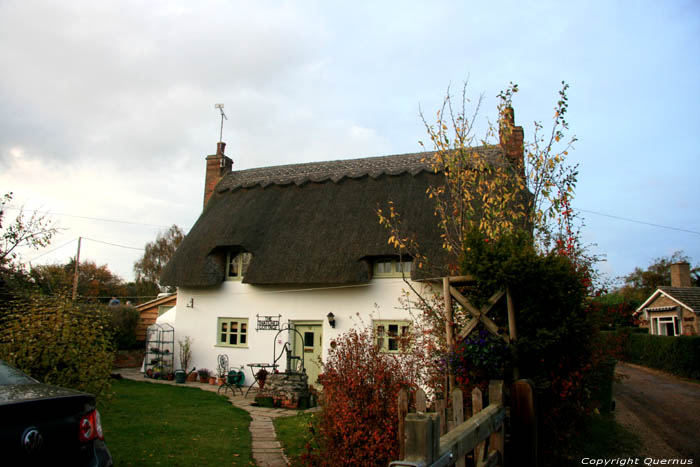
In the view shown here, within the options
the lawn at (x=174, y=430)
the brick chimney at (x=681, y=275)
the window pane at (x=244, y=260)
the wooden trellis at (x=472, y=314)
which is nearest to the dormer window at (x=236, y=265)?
the window pane at (x=244, y=260)

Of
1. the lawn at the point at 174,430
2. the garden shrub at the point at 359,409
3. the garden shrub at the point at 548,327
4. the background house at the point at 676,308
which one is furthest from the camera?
A: the background house at the point at 676,308

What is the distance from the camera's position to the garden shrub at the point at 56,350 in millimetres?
5918

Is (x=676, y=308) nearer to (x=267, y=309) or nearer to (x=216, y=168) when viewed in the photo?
(x=267, y=309)

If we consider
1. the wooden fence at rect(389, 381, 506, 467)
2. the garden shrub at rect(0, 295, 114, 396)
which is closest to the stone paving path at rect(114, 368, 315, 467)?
the garden shrub at rect(0, 295, 114, 396)

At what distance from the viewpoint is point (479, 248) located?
592cm

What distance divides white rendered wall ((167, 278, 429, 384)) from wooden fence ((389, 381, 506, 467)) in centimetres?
800

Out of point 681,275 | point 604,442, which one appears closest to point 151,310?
point 604,442

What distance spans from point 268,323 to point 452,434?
1211 centimetres

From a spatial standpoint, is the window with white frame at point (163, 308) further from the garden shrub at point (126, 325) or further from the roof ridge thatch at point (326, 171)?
Answer: the roof ridge thatch at point (326, 171)

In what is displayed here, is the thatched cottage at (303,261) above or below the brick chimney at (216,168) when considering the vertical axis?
below

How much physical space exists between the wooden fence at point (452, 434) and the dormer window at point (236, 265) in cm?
1167

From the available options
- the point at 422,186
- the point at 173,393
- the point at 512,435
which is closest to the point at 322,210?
the point at 422,186

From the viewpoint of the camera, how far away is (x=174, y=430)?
7.68m

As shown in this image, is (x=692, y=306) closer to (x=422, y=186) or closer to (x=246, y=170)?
(x=422, y=186)
